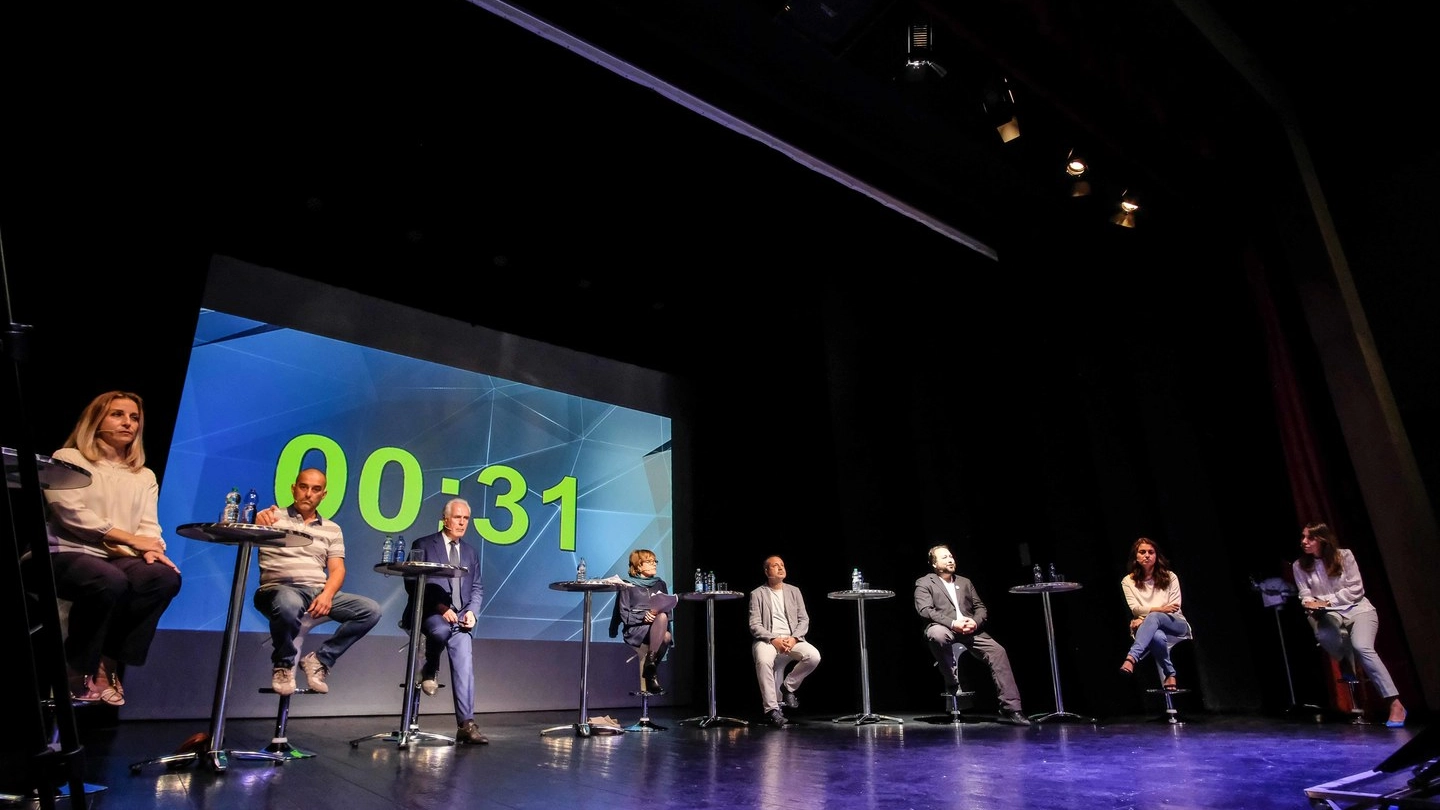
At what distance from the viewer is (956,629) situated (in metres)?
5.32

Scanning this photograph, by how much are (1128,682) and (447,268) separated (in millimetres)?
6139

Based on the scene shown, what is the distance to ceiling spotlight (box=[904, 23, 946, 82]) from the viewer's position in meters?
4.73

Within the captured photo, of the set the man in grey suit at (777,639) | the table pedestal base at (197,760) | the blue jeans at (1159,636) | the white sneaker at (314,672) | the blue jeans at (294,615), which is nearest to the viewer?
the table pedestal base at (197,760)

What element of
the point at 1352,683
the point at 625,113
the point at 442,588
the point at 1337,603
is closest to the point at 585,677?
the point at 442,588

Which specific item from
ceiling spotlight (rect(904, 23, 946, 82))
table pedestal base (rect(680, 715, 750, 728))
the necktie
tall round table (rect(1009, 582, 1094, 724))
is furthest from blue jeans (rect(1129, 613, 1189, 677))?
the necktie

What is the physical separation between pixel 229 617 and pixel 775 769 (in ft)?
6.85

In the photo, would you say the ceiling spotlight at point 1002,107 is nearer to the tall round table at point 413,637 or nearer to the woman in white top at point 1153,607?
the woman in white top at point 1153,607

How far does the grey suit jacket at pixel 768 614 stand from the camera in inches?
221

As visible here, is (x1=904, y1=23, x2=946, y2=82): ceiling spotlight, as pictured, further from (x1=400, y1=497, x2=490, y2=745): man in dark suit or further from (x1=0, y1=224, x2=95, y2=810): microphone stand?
(x1=0, y1=224, x2=95, y2=810): microphone stand

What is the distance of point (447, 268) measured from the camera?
6531 millimetres

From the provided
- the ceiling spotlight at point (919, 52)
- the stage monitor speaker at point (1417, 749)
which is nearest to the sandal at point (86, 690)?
the stage monitor speaker at point (1417, 749)

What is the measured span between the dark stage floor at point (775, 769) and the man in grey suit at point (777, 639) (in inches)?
37.1

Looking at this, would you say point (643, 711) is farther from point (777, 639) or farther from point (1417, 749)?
point (1417, 749)

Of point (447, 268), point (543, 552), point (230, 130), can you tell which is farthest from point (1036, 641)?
point (230, 130)
